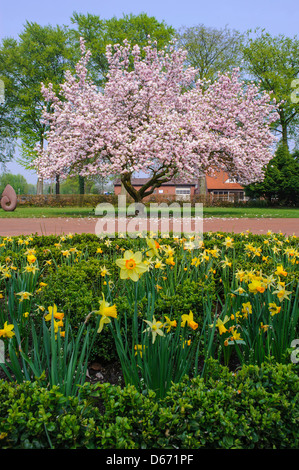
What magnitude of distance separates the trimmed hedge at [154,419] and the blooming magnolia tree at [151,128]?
1360 centimetres

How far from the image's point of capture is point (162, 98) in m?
16.2

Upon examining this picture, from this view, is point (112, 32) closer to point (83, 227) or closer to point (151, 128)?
point (151, 128)

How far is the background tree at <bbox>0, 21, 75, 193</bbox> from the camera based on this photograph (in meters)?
29.1

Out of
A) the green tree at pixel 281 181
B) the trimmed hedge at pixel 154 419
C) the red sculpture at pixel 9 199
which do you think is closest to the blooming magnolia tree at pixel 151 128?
the red sculpture at pixel 9 199

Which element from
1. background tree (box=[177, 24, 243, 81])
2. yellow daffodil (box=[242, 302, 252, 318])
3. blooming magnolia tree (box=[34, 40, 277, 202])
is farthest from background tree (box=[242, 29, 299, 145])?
yellow daffodil (box=[242, 302, 252, 318])

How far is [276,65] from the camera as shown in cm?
3002

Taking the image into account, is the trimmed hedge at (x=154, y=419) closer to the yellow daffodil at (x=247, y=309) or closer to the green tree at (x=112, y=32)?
the yellow daffodil at (x=247, y=309)

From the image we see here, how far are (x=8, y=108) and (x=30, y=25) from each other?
7.00 m

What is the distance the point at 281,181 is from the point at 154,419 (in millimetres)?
27717

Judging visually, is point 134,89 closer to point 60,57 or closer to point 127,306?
point 127,306

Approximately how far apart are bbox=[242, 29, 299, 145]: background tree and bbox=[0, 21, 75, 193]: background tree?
15.3 metres

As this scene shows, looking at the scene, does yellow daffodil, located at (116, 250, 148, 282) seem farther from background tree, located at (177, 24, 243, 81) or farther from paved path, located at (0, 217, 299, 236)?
background tree, located at (177, 24, 243, 81)

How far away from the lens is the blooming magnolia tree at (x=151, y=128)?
14.8 m

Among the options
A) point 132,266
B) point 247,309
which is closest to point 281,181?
point 247,309
